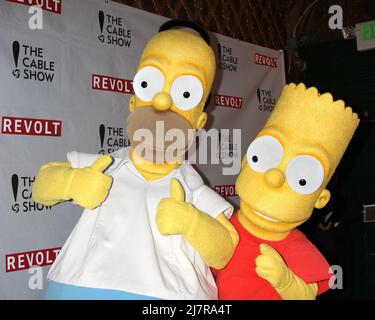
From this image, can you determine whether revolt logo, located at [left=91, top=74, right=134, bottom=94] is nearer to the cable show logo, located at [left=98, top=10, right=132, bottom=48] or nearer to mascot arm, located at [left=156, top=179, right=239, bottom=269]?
the cable show logo, located at [left=98, top=10, right=132, bottom=48]

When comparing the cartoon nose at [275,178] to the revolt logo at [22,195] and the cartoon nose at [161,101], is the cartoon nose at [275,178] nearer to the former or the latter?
the cartoon nose at [161,101]

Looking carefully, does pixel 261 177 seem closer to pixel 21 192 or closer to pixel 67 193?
pixel 67 193

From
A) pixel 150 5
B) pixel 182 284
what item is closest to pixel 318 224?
pixel 150 5

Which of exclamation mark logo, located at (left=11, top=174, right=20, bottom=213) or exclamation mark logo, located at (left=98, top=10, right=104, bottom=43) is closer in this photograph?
exclamation mark logo, located at (left=11, top=174, right=20, bottom=213)

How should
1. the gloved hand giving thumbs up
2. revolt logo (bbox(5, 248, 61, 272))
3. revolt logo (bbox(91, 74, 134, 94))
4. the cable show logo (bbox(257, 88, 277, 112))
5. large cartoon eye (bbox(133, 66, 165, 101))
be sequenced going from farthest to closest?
the cable show logo (bbox(257, 88, 277, 112)) < revolt logo (bbox(91, 74, 134, 94)) < revolt logo (bbox(5, 248, 61, 272)) < large cartoon eye (bbox(133, 66, 165, 101)) < the gloved hand giving thumbs up

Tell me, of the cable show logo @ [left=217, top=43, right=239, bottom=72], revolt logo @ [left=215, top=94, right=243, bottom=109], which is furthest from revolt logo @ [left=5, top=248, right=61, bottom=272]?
the cable show logo @ [left=217, top=43, right=239, bottom=72]

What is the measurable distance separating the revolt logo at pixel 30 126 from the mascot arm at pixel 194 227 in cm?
62

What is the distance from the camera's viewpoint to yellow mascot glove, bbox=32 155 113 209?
3.00 feet

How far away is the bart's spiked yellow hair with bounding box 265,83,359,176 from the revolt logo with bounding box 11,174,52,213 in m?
0.77

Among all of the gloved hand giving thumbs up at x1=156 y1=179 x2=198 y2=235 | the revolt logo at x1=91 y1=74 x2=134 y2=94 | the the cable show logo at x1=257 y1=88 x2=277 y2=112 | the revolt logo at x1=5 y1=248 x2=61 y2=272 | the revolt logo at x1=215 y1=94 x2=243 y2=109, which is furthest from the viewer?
the the cable show logo at x1=257 y1=88 x2=277 y2=112

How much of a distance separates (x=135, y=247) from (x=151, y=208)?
0.09 metres

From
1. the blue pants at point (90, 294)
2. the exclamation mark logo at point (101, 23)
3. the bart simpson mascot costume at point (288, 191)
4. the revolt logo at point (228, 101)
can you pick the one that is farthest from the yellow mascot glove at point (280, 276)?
the revolt logo at point (228, 101)

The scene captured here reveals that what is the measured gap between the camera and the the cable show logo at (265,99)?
7.14 ft
